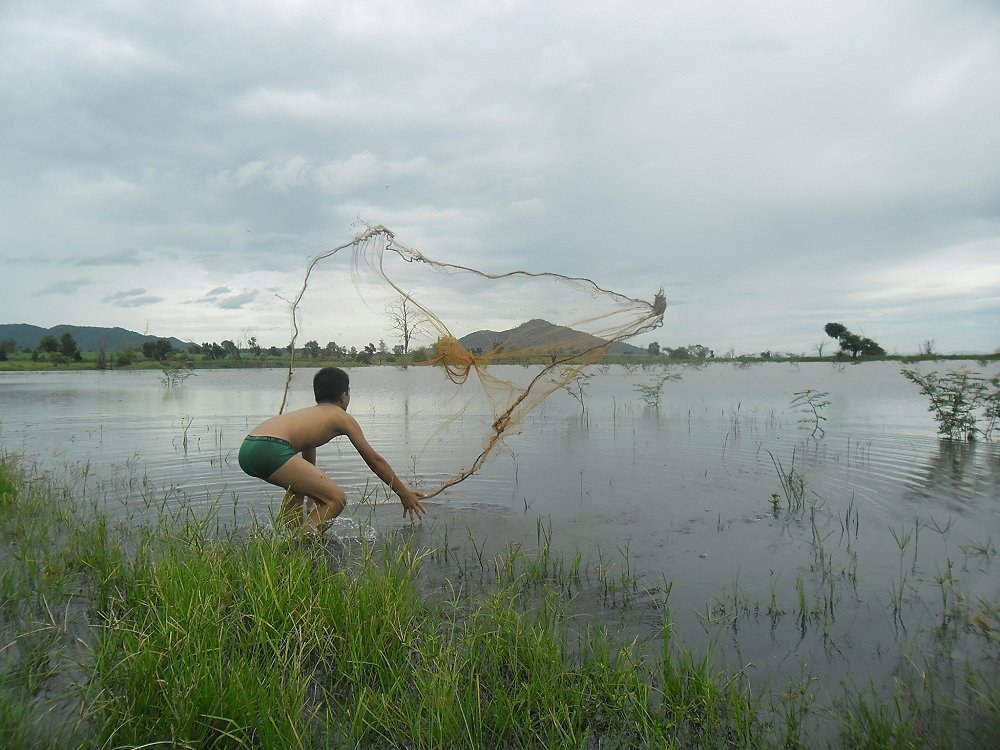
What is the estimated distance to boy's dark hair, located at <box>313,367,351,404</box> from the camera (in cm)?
626

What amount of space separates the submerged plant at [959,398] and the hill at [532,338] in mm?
9865

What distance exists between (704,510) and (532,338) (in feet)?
10.7

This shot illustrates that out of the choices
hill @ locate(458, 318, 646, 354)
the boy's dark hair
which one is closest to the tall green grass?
the boy's dark hair

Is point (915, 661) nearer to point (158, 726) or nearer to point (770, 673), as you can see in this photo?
point (770, 673)

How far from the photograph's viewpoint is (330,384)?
6277 mm

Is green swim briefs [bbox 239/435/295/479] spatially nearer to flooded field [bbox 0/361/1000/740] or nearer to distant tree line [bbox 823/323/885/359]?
flooded field [bbox 0/361/1000/740]

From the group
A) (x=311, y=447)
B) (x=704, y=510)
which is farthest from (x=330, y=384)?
(x=704, y=510)

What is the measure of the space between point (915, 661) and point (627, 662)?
207cm

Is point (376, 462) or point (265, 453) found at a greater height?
point (265, 453)

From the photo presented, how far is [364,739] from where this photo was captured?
300 centimetres

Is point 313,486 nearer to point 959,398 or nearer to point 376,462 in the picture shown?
point 376,462

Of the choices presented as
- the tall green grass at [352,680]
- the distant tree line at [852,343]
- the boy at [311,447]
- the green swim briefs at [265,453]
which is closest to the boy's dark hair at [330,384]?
the boy at [311,447]

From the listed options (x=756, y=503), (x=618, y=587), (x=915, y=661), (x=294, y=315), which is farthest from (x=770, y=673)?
(x=294, y=315)

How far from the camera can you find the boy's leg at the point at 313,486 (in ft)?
19.0
